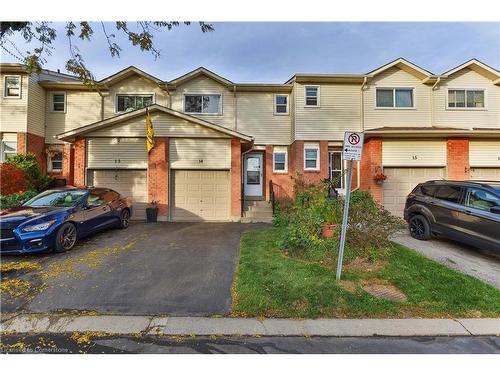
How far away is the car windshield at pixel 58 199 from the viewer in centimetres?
773

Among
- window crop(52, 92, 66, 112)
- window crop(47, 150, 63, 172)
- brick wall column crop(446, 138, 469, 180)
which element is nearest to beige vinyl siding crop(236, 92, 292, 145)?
brick wall column crop(446, 138, 469, 180)

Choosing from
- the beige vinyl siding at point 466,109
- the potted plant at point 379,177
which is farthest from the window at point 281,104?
the beige vinyl siding at point 466,109

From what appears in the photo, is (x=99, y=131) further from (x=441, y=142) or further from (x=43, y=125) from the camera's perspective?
(x=441, y=142)

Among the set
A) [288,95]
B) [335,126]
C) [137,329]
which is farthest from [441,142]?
[137,329]

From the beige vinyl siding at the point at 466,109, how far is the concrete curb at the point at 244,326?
13.7 meters

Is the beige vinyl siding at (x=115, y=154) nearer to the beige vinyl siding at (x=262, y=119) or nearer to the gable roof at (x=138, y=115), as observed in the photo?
the gable roof at (x=138, y=115)

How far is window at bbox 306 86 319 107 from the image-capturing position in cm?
1456

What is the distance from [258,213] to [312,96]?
710 cm

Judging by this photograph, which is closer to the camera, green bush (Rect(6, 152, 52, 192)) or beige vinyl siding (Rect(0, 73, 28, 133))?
green bush (Rect(6, 152, 52, 192))

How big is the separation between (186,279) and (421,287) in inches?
180

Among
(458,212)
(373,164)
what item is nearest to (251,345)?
(458,212)

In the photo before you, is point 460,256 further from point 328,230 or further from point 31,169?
point 31,169

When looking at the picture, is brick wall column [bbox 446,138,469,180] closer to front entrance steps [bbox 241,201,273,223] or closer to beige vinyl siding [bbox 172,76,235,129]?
front entrance steps [bbox 241,201,273,223]

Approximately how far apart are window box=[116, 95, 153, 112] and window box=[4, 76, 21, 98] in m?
Result: 4.83
